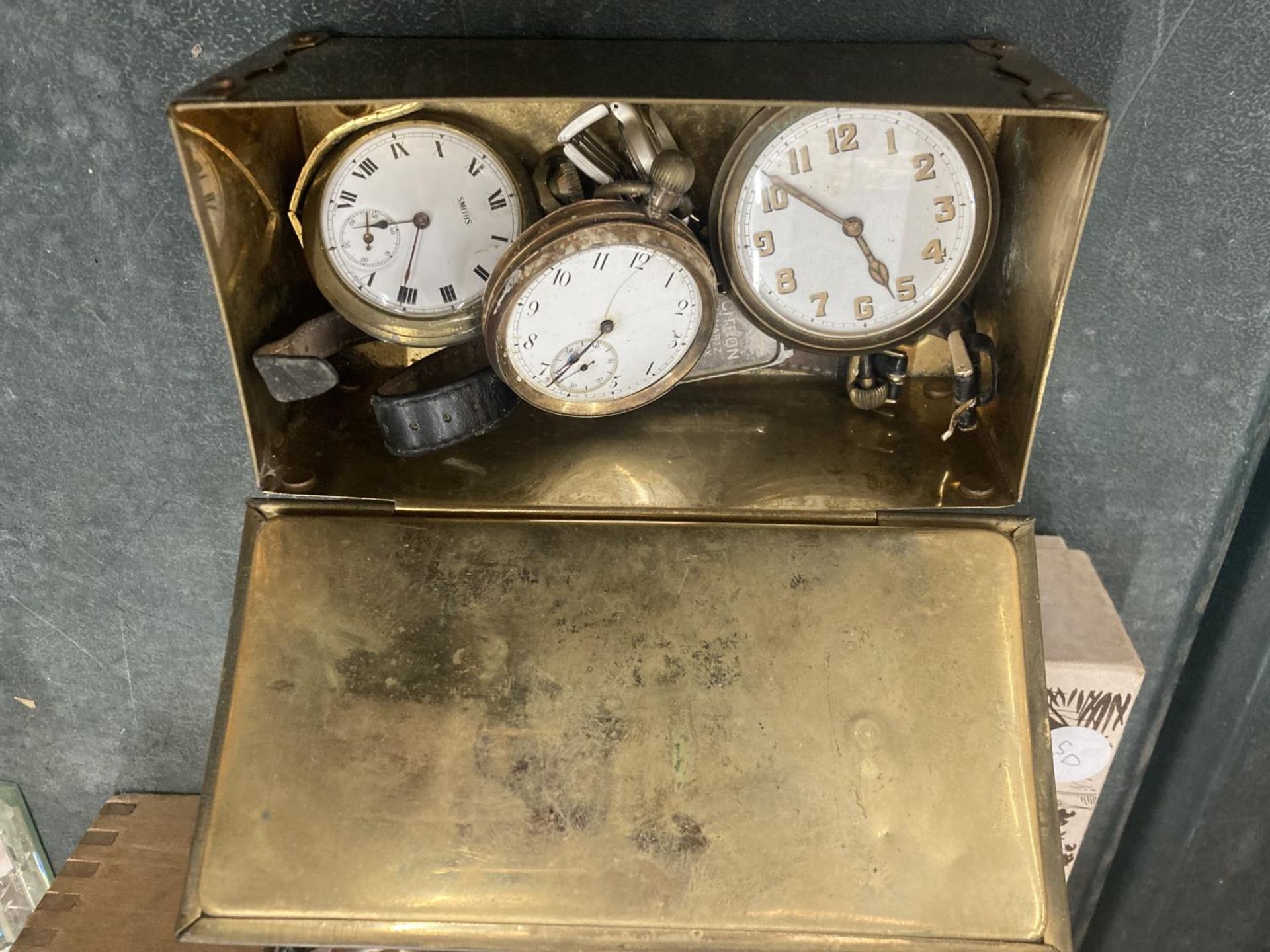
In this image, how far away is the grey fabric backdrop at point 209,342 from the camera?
40.5 inches

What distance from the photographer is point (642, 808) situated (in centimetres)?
94

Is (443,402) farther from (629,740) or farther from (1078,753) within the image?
(1078,753)

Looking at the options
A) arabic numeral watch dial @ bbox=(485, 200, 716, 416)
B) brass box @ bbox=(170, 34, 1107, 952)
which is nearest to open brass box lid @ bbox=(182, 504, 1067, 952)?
brass box @ bbox=(170, 34, 1107, 952)

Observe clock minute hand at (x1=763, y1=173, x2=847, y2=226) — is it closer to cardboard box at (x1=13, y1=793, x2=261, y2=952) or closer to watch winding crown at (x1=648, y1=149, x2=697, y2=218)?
watch winding crown at (x1=648, y1=149, x2=697, y2=218)

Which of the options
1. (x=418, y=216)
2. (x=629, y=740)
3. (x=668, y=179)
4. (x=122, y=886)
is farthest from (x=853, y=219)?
(x=122, y=886)

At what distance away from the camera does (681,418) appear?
1125 mm

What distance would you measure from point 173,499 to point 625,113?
0.88m

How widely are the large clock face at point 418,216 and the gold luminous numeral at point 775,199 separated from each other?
0.26 meters

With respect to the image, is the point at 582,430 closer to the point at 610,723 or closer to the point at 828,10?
the point at 610,723

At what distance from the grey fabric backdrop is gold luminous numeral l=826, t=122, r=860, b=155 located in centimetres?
16

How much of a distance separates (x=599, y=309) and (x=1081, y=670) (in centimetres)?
74

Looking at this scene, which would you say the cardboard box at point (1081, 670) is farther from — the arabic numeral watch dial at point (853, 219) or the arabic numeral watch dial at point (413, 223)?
the arabic numeral watch dial at point (413, 223)

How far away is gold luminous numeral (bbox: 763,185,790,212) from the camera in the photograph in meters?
0.98

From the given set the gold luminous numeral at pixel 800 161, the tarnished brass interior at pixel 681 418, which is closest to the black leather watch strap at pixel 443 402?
the tarnished brass interior at pixel 681 418
